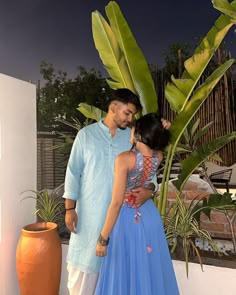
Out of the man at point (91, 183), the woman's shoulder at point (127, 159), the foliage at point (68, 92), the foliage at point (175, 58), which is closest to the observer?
the woman's shoulder at point (127, 159)

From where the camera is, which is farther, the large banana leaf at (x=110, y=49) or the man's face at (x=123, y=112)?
the large banana leaf at (x=110, y=49)

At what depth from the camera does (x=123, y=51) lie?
204 cm

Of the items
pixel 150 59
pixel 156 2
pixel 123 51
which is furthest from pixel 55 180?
pixel 156 2

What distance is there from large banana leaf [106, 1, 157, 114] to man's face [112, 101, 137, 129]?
0.51 m

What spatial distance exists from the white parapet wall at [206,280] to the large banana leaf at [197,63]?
3.29ft

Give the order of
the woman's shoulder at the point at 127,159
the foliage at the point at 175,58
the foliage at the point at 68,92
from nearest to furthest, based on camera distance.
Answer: the woman's shoulder at the point at 127,159, the foliage at the point at 175,58, the foliage at the point at 68,92

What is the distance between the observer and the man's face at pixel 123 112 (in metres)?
1.58

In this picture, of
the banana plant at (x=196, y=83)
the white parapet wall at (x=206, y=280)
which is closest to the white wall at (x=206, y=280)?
the white parapet wall at (x=206, y=280)

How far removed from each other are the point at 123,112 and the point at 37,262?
3.88ft

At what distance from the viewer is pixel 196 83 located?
74.5 inches

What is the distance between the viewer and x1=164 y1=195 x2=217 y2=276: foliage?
6.47 feet

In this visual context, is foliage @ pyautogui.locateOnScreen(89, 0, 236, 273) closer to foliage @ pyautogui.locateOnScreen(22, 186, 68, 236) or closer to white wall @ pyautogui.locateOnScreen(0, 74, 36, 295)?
white wall @ pyautogui.locateOnScreen(0, 74, 36, 295)

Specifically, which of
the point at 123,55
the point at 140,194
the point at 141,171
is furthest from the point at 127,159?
the point at 123,55

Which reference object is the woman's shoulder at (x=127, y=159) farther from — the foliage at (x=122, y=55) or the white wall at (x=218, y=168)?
the white wall at (x=218, y=168)
